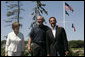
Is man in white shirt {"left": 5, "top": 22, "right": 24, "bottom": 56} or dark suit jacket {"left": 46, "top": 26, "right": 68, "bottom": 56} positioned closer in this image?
dark suit jacket {"left": 46, "top": 26, "right": 68, "bottom": 56}

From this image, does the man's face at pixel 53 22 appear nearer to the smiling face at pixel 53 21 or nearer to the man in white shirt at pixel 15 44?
the smiling face at pixel 53 21

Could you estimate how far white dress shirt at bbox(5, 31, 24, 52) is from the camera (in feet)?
24.7

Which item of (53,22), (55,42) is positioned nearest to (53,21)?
(53,22)

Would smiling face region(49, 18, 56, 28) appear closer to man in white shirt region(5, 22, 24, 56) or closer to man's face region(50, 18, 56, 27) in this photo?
man's face region(50, 18, 56, 27)

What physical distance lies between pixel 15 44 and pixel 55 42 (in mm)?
1139

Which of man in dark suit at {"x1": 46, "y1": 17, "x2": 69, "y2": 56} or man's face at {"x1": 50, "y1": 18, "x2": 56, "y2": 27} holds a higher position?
man's face at {"x1": 50, "y1": 18, "x2": 56, "y2": 27}

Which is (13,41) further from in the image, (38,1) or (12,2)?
(12,2)

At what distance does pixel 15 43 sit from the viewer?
7.55 m

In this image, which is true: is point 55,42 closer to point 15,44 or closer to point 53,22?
point 53,22

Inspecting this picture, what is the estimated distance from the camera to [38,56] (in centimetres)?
738

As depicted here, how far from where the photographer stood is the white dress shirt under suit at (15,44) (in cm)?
754

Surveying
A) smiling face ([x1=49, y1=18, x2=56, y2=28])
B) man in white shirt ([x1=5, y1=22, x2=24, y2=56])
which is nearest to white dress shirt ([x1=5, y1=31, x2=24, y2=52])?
man in white shirt ([x1=5, y1=22, x2=24, y2=56])

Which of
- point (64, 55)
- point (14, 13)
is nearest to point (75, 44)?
point (14, 13)

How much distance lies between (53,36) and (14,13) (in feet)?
71.1
